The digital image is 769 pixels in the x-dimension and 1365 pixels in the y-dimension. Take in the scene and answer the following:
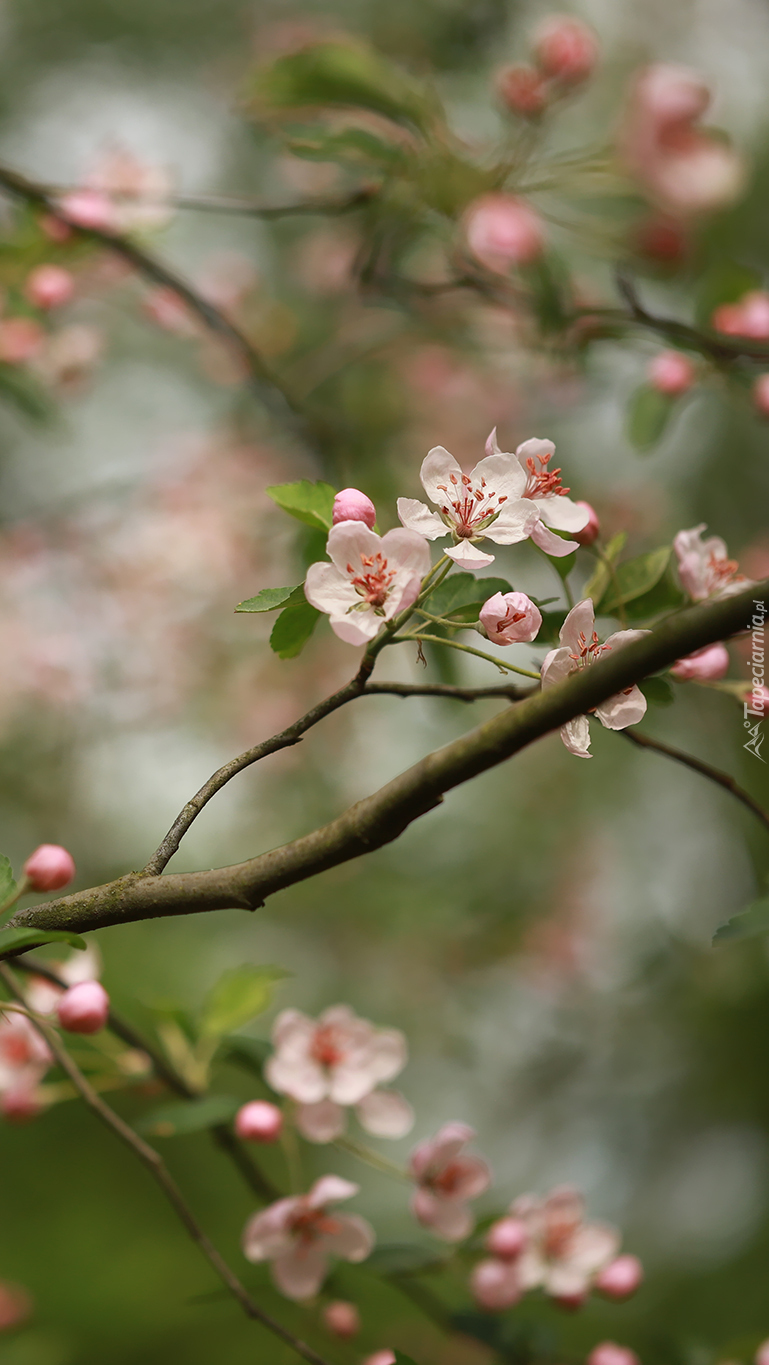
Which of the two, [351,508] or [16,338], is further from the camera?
[16,338]

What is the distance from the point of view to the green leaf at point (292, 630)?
0.64m

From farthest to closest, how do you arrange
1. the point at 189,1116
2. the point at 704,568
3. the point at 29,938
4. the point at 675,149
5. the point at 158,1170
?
the point at 675,149 → the point at 189,1116 → the point at 158,1170 → the point at 704,568 → the point at 29,938

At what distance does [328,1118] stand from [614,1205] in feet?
9.68

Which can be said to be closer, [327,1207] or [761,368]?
[327,1207]

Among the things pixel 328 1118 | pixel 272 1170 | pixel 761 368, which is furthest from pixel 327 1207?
pixel 272 1170

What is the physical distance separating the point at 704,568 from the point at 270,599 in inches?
12.8

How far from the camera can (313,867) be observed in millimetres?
506

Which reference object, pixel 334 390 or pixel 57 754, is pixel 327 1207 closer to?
pixel 334 390

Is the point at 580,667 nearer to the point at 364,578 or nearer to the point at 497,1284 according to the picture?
the point at 364,578

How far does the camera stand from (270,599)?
588mm

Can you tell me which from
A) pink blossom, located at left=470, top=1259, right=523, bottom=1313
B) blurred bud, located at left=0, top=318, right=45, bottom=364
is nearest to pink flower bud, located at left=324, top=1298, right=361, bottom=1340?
pink blossom, located at left=470, top=1259, right=523, bottom=1313

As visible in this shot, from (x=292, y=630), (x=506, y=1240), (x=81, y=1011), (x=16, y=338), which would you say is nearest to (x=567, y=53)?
(x=16, y=338)

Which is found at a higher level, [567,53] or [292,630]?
[567,53]

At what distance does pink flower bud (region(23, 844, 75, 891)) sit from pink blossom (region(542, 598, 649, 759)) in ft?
1.29
